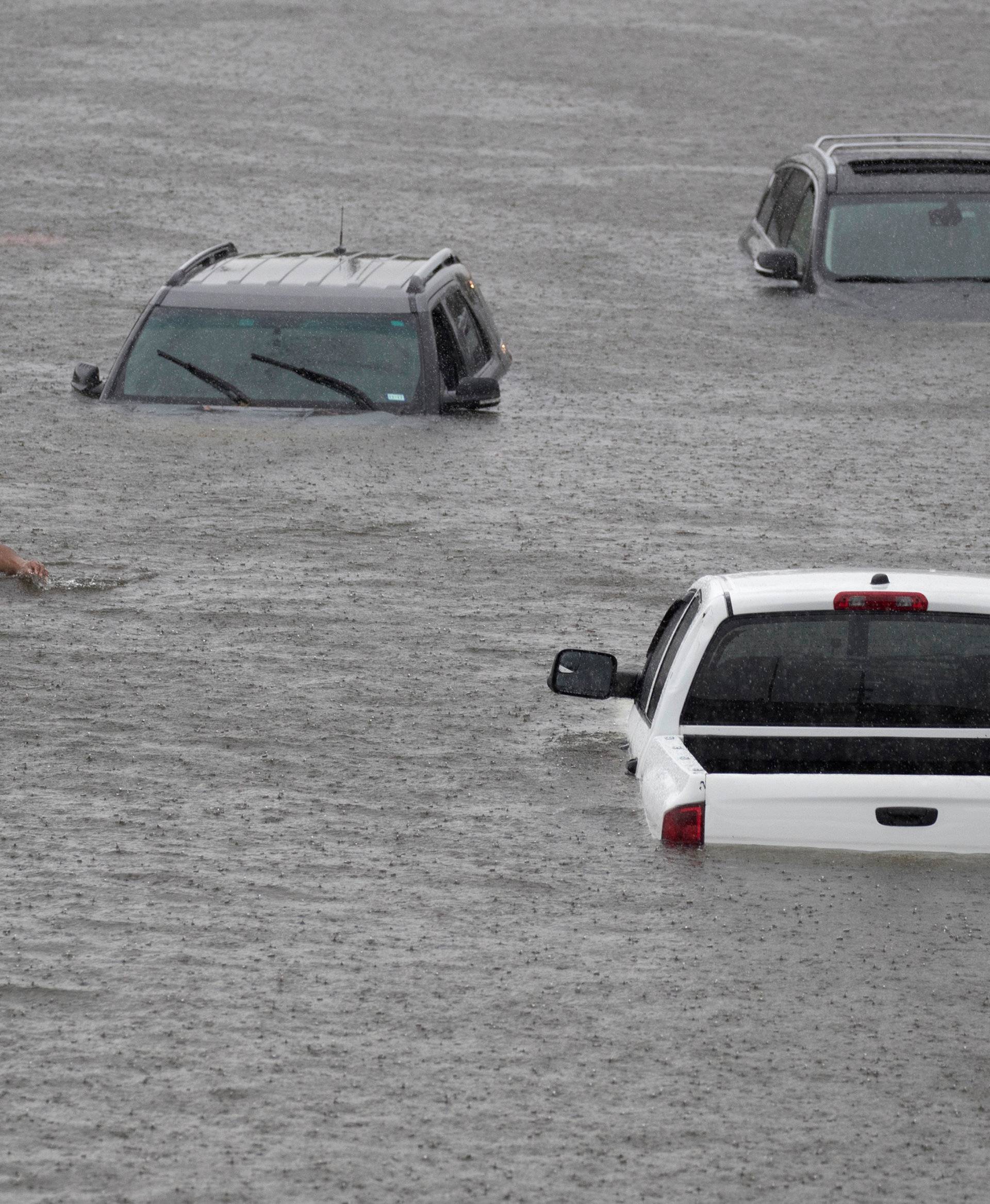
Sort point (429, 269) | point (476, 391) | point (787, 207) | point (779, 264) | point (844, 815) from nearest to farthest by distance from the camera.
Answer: point (844, 815), point (476, 391), point (429, 269), point (779, 264), point (787, 207)

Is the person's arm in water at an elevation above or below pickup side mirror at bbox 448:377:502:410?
below

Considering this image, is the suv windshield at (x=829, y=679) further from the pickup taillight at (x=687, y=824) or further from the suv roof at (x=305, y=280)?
the suv roof at (x=305, y=280)

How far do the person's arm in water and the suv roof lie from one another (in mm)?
2668

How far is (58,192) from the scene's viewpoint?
27938mm

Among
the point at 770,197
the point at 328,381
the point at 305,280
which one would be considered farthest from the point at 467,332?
the point at 770,197

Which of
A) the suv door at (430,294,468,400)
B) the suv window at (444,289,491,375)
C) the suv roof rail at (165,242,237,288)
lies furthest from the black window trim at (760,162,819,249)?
the suv roof rail at (165,242,237,288)

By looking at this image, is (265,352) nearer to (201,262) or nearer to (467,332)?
(201,262)

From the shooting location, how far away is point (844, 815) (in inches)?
297

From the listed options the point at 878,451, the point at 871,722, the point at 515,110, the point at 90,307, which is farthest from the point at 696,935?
the point at 515,110

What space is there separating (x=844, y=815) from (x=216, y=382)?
803 centimetres

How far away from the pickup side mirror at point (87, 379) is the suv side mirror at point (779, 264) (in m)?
5.88

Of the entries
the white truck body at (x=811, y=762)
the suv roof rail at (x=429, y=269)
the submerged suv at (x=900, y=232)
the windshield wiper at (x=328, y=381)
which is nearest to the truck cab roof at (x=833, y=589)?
the white truck body at (x=811, y=762)

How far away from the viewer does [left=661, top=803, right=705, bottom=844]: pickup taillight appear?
7.55 m

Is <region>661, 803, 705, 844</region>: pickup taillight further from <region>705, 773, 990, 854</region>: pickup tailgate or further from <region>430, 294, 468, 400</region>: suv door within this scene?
<region>430, 294, 468, 400</region>: suv door
